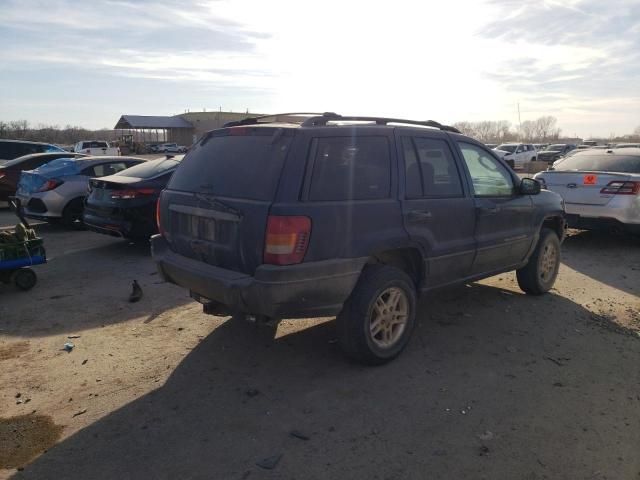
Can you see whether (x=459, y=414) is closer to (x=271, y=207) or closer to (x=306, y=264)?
(x=306, y=264)

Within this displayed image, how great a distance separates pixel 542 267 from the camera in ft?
19.0

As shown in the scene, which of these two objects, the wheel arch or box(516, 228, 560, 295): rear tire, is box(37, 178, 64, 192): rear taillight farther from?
box(516, 228, 560, 295): rear tire

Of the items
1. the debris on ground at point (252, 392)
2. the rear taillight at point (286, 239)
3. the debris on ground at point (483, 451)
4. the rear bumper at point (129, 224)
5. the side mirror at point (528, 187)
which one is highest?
the side mirror at point (528, 187)

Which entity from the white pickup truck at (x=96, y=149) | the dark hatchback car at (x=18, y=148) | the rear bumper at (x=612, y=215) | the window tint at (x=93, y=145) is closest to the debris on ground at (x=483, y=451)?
the rear bumper at (x=612, y=215)

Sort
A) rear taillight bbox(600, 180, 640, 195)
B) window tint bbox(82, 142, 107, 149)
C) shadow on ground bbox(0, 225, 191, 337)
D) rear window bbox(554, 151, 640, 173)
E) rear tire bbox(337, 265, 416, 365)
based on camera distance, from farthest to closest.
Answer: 1. window tint bbox(82, 142, 107, 149)
2. rear window bbox(554, 151, 640, 173)
3. rear taillight bbox(600, 180, 640, 195)
4. shadow on ground bbox(0, 225, 191, 337)
5. rear tire bbox(337, 265, 416, 365)

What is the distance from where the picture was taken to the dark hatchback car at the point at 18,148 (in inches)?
582

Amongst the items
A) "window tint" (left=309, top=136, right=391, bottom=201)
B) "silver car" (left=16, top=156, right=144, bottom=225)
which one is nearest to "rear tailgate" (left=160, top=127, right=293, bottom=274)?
"window tint" (left=309, top=136, right=391, bottom=201)

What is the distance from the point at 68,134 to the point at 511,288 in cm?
9513

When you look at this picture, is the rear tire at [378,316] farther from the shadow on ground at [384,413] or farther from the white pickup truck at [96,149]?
the white pickup truck at [96,149]

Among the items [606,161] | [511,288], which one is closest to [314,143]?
[511,288]

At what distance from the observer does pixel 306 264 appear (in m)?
3.37

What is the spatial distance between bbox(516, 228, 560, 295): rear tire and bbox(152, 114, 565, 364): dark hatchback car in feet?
3.64

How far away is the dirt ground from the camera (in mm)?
2822

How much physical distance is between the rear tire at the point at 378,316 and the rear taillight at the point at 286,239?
2.23 feet
